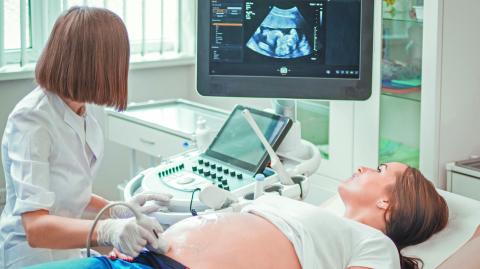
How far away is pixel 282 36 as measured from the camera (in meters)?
2.31

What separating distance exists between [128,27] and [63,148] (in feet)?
5.78

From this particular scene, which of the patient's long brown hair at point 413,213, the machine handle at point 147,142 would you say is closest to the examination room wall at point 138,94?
the machine handle at point 147,142

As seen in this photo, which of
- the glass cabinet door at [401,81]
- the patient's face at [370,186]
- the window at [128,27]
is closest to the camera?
the patient's face at [370,186]

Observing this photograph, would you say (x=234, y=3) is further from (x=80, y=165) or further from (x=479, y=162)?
(x=479, y=162)

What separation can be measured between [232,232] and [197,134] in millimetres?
678

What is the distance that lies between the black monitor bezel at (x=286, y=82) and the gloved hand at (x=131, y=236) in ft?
2.55

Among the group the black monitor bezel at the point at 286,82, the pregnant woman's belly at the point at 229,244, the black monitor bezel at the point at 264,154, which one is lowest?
the pregnant woman's belly at the point at 229,244

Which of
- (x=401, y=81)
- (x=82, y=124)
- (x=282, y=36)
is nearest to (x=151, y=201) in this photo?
(x=82, y=124)

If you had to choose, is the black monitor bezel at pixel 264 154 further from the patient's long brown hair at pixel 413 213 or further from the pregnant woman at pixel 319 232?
the patient's long brown hair at pixel 413 213

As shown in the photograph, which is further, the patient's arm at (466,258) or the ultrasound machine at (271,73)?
the ultrasound machine at (271,73)

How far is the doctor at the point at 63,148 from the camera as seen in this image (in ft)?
5.65

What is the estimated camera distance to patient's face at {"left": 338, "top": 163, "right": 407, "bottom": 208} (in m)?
1.97

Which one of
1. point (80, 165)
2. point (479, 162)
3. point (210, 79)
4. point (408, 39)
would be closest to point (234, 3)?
point (210, 79)

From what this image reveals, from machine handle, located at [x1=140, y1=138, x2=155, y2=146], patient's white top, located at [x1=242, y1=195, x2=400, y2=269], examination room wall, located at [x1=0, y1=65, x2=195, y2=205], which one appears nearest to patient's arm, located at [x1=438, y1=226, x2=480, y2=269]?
patient's white top, located at [x1=242, y1=195, x2=400, y2=269]
